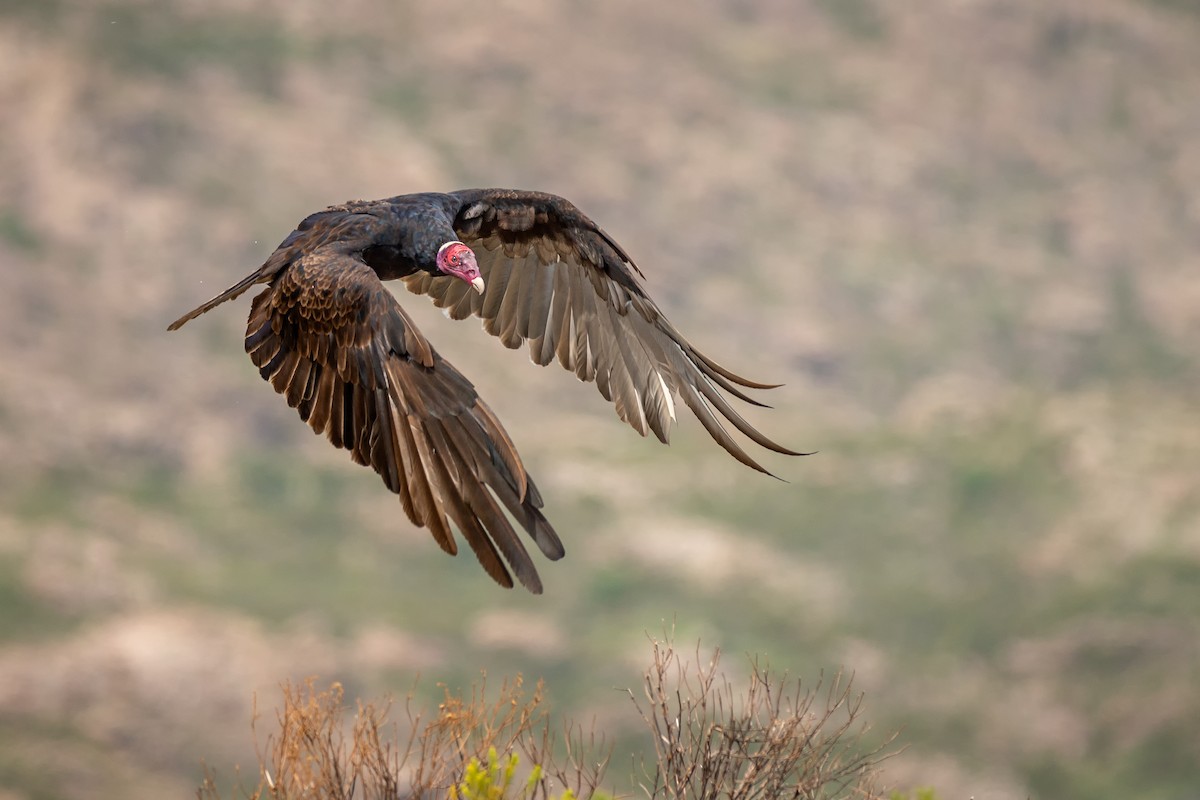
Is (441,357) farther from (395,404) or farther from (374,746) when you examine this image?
(374,746)

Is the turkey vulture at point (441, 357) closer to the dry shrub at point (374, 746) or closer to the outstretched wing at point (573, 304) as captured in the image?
the outstretched wing at point (573, 304)

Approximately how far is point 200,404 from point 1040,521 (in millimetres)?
22602

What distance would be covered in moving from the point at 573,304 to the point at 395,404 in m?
3.75

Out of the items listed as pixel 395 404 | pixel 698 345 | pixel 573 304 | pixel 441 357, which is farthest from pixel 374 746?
pixel 698 345

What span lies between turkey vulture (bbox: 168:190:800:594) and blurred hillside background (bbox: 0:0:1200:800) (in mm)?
18409

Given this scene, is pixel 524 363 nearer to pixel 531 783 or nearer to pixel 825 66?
pixel 825 66

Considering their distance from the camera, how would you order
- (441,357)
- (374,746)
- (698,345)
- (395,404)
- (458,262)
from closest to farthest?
(395,404), (441,357), (374,746), (458,262), (698,345)

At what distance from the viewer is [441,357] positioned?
6.94 metres

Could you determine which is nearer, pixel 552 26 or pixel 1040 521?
pixel 1040 521

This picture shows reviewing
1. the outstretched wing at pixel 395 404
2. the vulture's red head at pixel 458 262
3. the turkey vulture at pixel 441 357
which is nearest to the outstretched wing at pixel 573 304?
the turkey vulture at pixel 441 357

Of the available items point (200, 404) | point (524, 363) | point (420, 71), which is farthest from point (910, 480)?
point (420, 71)

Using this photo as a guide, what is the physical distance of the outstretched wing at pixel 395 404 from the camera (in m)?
6.10

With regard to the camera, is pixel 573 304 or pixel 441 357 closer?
pixel 441 357

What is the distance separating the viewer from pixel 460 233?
10.2m
